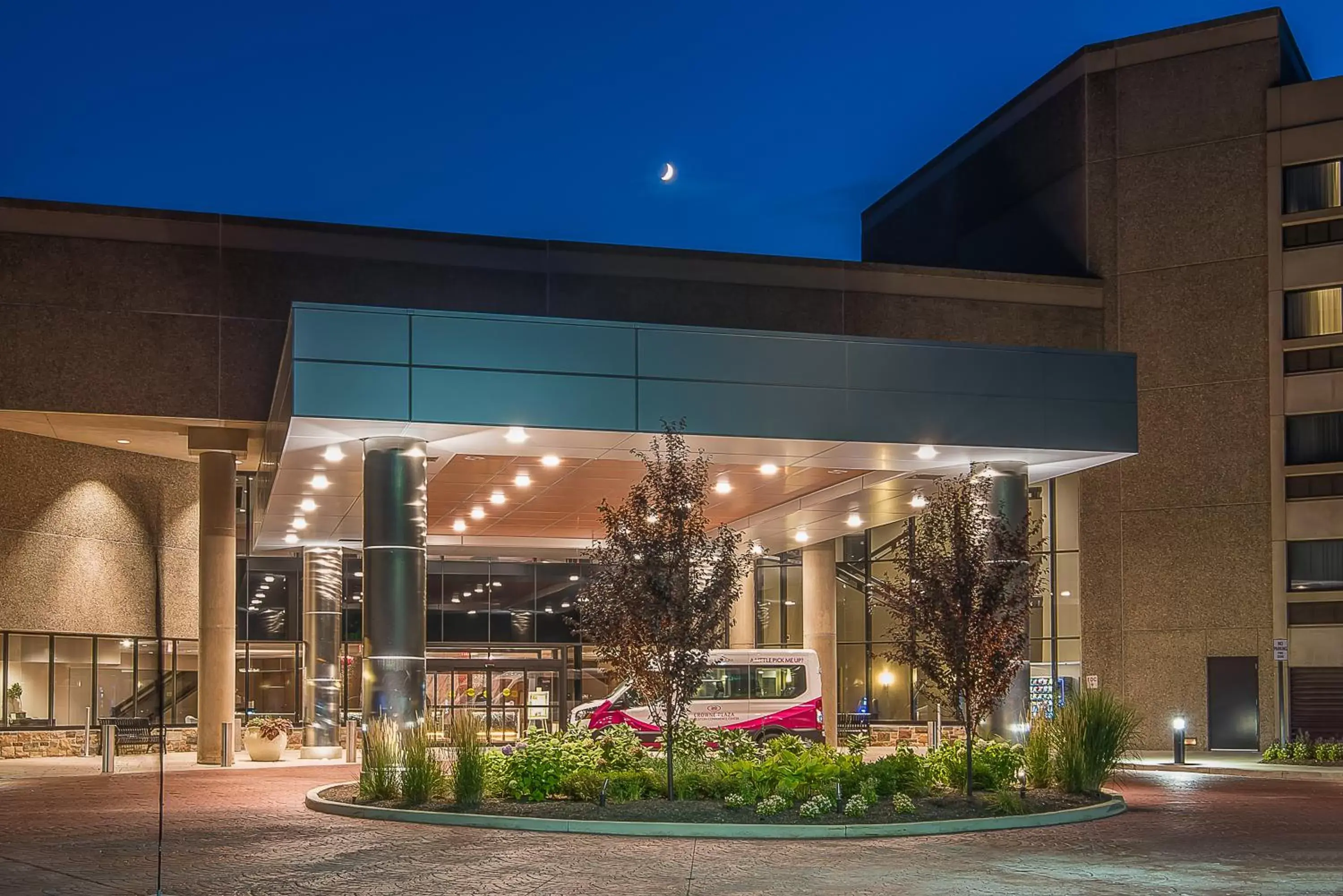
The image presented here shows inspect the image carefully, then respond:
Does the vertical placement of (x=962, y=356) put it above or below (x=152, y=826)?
above

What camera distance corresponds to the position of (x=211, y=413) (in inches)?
1236

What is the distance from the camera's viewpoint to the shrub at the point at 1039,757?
19.9 m

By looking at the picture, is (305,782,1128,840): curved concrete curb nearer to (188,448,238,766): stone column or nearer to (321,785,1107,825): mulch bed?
(321,785,1107,825): mulch bed

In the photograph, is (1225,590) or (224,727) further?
(1225,590)

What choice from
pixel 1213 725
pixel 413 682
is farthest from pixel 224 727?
pixel 1213 725

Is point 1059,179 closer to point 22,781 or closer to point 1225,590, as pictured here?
point 1225,590

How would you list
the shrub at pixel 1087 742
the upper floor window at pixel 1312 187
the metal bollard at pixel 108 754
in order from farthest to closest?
the upper floor window at pixel 1312 187
the metal bollard at pixel 108 754
the shrub at pixel 1087 742

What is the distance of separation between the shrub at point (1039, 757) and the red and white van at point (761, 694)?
1245 cm

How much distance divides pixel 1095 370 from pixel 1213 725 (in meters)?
18.1

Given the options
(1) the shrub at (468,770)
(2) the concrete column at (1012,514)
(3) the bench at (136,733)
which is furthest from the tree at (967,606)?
(3) the bench at (136,733)

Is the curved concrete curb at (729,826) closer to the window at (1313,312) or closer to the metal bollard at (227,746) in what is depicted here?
the metal bollard at (227,746)

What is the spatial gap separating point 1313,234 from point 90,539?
32.6 m

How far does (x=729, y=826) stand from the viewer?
16.2 metres

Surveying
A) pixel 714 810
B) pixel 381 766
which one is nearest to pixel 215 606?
pixel 381 766
